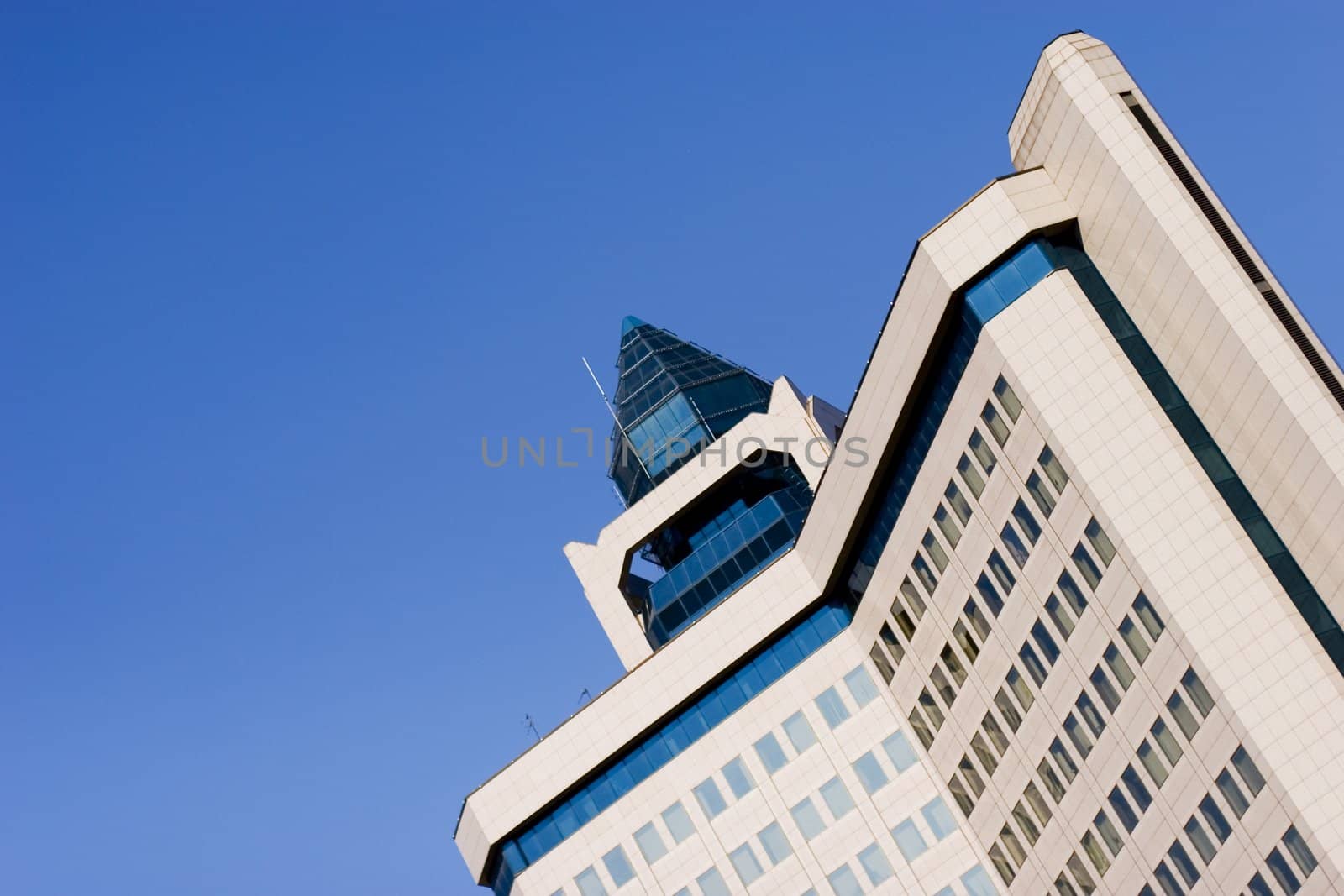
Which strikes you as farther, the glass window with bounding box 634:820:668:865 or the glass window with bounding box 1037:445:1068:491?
the glass window with bounding box 634:820:668:865

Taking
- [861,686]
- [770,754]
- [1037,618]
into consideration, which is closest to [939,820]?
[861,686]

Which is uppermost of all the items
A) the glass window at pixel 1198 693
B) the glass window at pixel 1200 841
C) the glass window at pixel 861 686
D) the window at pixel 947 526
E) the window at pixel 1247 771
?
the window at pixel 947 526

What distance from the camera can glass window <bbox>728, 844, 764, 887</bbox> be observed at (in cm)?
7150

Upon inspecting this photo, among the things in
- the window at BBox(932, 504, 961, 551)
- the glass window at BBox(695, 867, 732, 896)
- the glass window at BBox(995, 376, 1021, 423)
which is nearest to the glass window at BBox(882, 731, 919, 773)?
the glass window at BBox(695, 867, 732, 896)

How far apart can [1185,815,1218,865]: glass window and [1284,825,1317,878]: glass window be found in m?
3.88

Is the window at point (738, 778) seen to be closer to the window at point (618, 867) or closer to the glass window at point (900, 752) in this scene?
the window at point (618, 867)

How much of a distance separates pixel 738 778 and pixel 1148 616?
25.9m

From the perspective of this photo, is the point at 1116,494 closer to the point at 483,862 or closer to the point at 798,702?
the point at 798,702

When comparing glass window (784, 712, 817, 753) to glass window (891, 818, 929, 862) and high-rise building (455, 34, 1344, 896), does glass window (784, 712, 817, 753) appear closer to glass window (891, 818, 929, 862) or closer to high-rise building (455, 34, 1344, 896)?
high-rise building (455, 34, 1344, 896)

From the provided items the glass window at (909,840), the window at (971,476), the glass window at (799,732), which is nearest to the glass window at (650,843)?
the glass window at (799,732)

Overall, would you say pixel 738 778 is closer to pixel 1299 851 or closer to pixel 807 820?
pixel 807 820

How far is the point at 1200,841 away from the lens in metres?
53.6

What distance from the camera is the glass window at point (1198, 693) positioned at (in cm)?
5138

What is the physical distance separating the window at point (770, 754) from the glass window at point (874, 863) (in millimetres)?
5602
